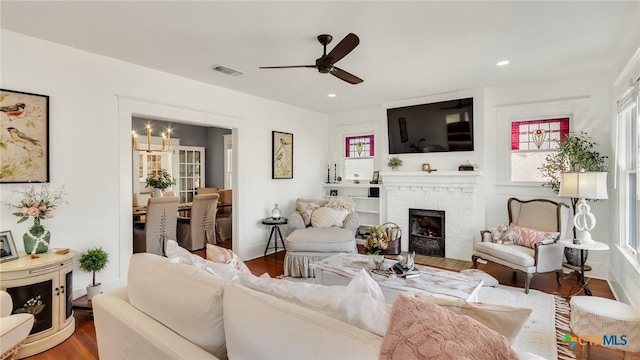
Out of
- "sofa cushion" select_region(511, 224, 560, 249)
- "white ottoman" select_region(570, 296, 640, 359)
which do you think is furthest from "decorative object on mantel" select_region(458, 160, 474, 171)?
"white ottoman" select_region(570, 296, 640, 359)

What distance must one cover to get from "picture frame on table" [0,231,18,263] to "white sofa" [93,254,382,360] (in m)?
1.40

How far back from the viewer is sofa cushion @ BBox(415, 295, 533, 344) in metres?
0.94

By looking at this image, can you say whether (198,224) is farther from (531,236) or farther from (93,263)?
(531,236)

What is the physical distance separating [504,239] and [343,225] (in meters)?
2.11

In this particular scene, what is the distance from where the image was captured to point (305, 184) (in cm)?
601

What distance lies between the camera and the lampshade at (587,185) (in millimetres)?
3146

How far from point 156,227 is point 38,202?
1945mm

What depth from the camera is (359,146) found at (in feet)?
20.4

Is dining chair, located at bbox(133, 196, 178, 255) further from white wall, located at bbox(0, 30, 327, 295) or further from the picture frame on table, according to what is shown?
the picture frame on table

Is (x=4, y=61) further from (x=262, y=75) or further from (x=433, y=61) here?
(x=433, y=61)

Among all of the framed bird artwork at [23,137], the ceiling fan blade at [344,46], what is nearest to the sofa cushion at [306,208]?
the ceiling fan blade at [344,46]

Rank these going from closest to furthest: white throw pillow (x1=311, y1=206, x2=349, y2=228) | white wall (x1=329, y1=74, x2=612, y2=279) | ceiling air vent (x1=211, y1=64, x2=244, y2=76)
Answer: ceiling air vent (x1=211, y1=64, x2=244, y2=76) → white wall (x1=329, y1=74, x2=612, y2=279) → white throw pillow (x1=311, y1=206, x2=349, y2=228)

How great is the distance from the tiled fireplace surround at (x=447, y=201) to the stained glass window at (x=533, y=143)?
585 millimetres

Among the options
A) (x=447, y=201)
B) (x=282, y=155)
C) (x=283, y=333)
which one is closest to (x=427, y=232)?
(x=447, y=201)
